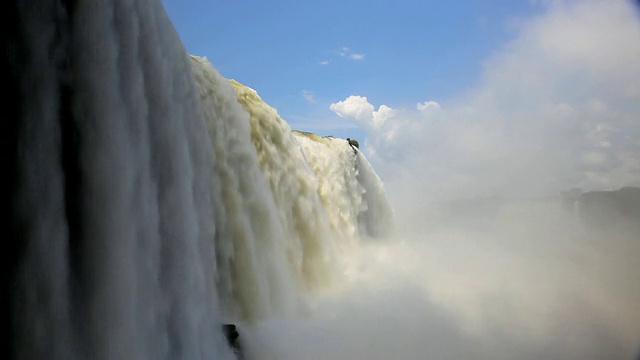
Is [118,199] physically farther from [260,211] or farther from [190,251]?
[260,211]

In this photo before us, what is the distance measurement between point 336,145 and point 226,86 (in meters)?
8.39

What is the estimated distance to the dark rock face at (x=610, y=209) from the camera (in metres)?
23.3

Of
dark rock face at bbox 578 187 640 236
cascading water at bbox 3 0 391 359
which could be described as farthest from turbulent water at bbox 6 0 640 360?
dark rock face at bbox 578 187 640 236

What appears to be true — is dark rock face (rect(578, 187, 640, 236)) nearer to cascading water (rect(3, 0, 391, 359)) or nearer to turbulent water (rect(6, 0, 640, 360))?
turbulent water (rect(6, 0, 640, 360))

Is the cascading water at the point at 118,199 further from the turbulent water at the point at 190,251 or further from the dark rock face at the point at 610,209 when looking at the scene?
the dark rock face at the point at 610,209

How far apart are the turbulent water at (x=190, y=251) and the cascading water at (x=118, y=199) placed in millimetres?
13

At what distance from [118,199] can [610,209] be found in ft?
98.8

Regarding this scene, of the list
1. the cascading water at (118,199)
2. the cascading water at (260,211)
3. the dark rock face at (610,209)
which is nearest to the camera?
the cascading water at (118,199)

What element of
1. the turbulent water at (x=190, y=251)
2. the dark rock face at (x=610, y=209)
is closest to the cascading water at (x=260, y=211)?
the turbulent water at (x=190, y=251)

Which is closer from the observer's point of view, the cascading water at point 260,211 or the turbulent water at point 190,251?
the turbulent water at point 190,251

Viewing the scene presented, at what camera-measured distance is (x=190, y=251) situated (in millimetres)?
4391

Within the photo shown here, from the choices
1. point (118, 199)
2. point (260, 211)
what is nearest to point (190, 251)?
point (118, 199)

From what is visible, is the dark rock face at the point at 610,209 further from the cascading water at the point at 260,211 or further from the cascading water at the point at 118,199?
the cascading water at the point at 118,199

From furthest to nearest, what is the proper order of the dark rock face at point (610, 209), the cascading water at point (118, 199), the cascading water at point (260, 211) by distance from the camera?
the dark rock face at point (610, 209), the cascading water at point (260, 211), the cascading water at point (118, 199)
